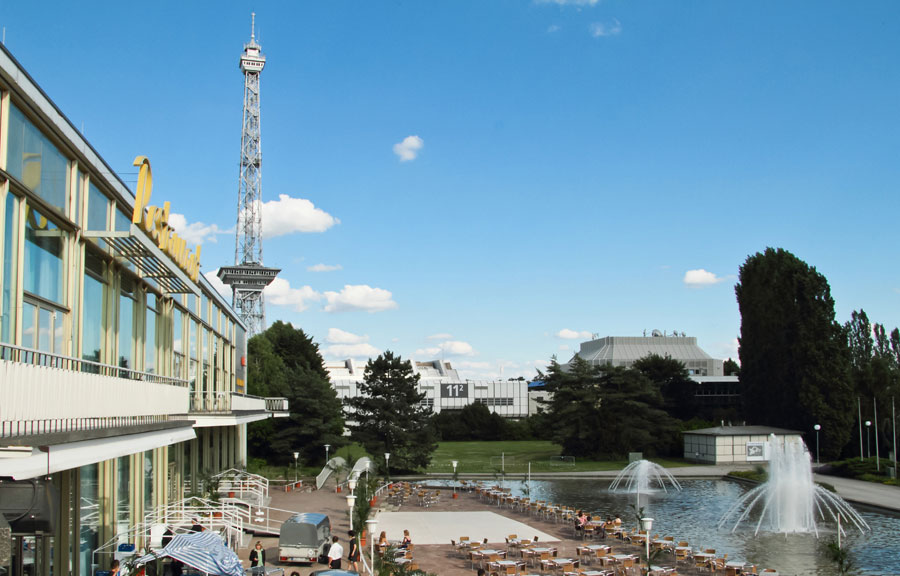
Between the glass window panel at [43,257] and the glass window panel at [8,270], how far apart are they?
0.59m

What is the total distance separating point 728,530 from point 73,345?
89.7ft

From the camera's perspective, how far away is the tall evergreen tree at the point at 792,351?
63938 mm

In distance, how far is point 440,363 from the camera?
158 metres

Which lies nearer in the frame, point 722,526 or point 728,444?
point 722,526

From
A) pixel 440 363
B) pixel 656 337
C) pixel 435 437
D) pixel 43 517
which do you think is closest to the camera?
pixel 43 517

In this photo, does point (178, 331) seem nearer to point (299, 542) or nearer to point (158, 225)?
point (299, 542)

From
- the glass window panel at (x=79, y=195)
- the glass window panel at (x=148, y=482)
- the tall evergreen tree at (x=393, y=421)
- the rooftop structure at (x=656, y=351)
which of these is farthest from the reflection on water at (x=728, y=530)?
the rooftop structure at (x=656, y=351)

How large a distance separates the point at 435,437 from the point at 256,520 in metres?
28.5

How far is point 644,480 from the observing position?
52.0 meters

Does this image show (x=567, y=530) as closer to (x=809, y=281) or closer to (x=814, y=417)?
(x=814, y=417)

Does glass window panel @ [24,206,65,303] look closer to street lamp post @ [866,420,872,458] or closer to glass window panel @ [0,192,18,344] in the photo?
glass window panel @ [0,192,18,344]

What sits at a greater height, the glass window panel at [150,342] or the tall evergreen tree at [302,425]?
the glass window panel at [150,342]

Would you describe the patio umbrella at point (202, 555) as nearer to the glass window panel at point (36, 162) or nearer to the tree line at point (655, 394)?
the glass window panel at point (36, 162)

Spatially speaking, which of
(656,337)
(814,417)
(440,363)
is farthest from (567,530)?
(440,363)
